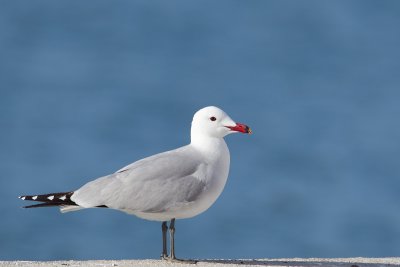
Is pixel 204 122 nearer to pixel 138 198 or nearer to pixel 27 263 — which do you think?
pixel 138 198

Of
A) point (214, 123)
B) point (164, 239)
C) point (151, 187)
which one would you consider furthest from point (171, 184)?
point (214, 123)

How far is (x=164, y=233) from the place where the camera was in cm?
1062

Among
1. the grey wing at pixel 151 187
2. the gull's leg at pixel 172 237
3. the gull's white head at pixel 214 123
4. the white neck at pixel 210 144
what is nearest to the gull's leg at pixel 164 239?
the gull's leg at pixel 172 237

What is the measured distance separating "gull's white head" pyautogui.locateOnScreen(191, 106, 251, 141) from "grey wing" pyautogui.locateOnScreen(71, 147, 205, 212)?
14.2 inches

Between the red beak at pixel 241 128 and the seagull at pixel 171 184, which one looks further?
the red beak at pixel 241 128

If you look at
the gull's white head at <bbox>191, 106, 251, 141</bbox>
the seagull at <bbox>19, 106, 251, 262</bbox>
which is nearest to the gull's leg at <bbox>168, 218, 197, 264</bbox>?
the seagull at <bbox>19, 106, 251, 262</bbox>

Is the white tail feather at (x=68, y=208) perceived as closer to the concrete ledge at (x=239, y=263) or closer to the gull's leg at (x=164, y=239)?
the concrete ledge at (x=239, y=263)

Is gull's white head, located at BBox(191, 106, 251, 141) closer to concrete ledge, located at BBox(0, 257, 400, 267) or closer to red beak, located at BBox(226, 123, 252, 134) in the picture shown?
red beak, located at BBox(226, 123, 252, 134)

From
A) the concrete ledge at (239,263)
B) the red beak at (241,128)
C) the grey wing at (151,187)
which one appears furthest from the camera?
the red beak at (241,128)

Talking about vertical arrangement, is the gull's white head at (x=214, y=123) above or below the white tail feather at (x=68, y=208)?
above

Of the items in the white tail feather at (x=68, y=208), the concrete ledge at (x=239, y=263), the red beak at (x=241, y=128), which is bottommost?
the concrete ledge at (x=239, y=263)

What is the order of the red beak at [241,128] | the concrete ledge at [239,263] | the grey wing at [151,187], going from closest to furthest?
the grey wing at [151,187] → the concrete ledge at [239,263] → the red beak at [241,128]

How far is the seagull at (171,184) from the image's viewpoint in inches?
401

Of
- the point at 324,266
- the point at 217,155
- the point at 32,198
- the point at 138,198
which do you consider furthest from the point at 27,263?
the point at 324,266
